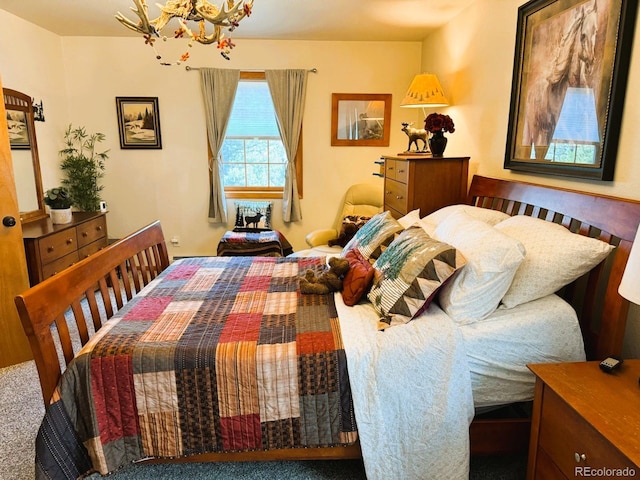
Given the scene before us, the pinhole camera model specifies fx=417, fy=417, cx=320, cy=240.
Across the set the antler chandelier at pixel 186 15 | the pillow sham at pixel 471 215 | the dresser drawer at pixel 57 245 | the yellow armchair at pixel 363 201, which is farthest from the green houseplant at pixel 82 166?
the pillow sham at pixel 471 215

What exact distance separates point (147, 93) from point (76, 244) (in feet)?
6.26

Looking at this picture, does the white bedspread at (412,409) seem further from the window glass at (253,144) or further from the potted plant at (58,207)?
the window glass at (253,144)

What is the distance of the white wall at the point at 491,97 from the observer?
174 centimetres

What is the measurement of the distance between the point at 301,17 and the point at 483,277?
3061mm

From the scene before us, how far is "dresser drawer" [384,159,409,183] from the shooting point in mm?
3027

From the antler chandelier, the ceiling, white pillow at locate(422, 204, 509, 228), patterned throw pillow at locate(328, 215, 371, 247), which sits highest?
the ceiling

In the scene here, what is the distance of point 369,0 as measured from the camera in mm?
A: 3277

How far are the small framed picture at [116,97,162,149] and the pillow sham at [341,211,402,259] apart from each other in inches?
124

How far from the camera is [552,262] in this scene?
172 cm

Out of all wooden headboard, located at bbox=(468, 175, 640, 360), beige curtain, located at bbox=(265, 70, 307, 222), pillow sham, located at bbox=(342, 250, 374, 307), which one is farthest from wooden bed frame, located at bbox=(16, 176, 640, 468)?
beige curtain, located at bbox=(265, 70, 307, 222)

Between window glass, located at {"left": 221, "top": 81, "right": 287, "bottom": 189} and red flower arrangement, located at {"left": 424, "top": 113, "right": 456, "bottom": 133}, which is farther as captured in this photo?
window glass, located at {"left": 221, "top": 81, "right": 287, "bottom": 189}

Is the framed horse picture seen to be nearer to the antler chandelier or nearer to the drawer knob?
the drawer knob

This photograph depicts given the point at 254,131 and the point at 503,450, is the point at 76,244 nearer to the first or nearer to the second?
the point at 254,131

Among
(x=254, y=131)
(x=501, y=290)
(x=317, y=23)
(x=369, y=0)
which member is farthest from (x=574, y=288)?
(x=254, y=131)
